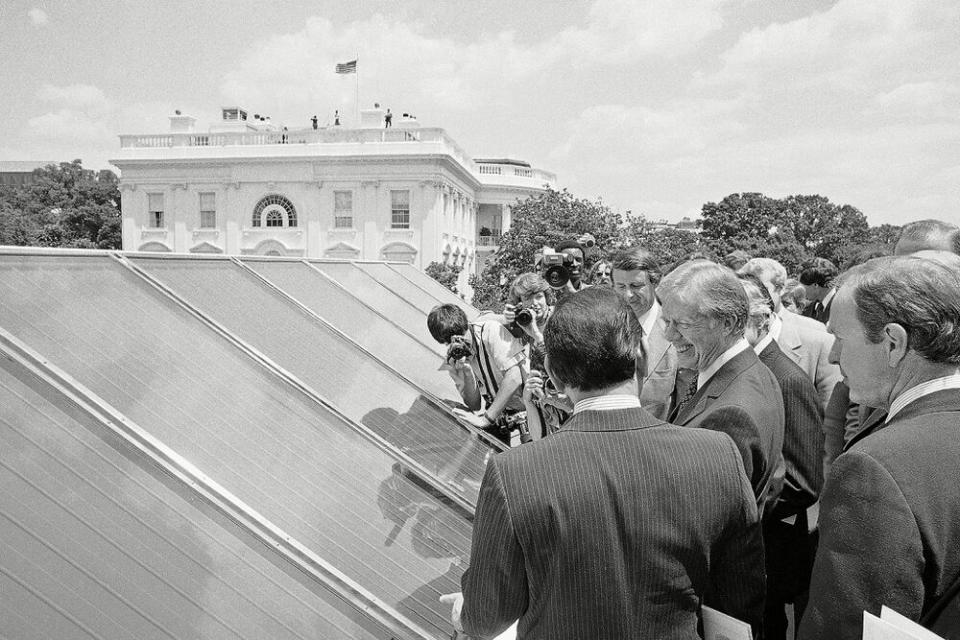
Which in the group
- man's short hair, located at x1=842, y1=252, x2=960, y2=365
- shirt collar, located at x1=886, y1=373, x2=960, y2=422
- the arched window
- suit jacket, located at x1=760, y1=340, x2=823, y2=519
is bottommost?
suit jacket, located at x1=760, y1=340, x2=823, y2=519

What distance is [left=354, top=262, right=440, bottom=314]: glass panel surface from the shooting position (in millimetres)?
8227

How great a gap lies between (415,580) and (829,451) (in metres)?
1.94

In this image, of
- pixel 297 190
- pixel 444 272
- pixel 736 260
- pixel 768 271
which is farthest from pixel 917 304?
pixel 297 190

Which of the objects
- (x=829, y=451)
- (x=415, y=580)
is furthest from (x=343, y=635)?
(x=829, y=451)

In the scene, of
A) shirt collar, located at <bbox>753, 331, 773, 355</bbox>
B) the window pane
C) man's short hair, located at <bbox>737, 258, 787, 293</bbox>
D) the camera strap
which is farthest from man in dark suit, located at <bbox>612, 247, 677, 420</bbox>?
the window pane

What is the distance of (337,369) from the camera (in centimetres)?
407

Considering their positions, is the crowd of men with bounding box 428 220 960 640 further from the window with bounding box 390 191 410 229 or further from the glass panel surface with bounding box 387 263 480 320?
the window with bounding box 390 191 410 229

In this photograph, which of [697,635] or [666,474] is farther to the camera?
[697,635]

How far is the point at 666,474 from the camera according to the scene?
5.65 feet

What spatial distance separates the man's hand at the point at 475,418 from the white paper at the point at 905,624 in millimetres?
2920

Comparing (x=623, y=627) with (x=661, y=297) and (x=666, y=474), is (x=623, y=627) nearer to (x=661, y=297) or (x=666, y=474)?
(x=666, y=474)

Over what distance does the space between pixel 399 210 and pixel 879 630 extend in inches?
1841

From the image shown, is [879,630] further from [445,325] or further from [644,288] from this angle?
[445,325]

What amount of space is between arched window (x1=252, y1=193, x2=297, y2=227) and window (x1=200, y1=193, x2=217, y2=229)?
9.63 ft
